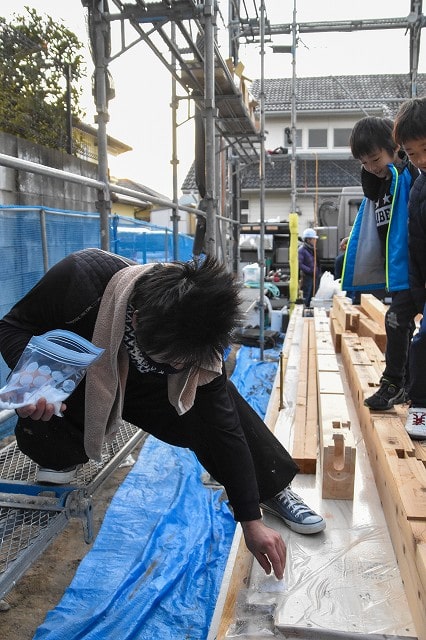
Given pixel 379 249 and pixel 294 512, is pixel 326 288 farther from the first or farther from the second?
pixel 294 512

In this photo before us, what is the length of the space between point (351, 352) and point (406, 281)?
4.31ft

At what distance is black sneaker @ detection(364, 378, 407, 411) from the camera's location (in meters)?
2.52

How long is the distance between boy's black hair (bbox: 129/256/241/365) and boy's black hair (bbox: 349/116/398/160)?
4.44 feet

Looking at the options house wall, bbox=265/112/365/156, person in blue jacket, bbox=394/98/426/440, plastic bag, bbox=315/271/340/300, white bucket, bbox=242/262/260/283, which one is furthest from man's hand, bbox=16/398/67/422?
house wall, bbox=265/112/365/156

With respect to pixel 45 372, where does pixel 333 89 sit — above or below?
above

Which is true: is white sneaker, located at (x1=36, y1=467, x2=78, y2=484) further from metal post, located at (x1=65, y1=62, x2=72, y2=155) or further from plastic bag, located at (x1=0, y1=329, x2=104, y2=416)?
metal post, located at (x1=65, y1=62, x2=72, y2=155)

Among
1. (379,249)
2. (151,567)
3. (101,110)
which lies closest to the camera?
(151,567)

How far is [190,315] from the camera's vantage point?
1.34 meters

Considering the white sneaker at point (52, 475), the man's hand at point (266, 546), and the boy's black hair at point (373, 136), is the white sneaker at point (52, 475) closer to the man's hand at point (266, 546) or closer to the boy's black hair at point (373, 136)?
the man's hand at point (266, 546)

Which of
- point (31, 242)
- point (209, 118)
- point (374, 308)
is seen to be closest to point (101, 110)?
point (31, 242)

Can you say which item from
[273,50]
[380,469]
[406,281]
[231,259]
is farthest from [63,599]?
[273,50]

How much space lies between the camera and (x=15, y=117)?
6.18 m

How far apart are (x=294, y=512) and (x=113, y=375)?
2.65ft

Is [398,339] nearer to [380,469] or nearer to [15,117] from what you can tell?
[380,469]
